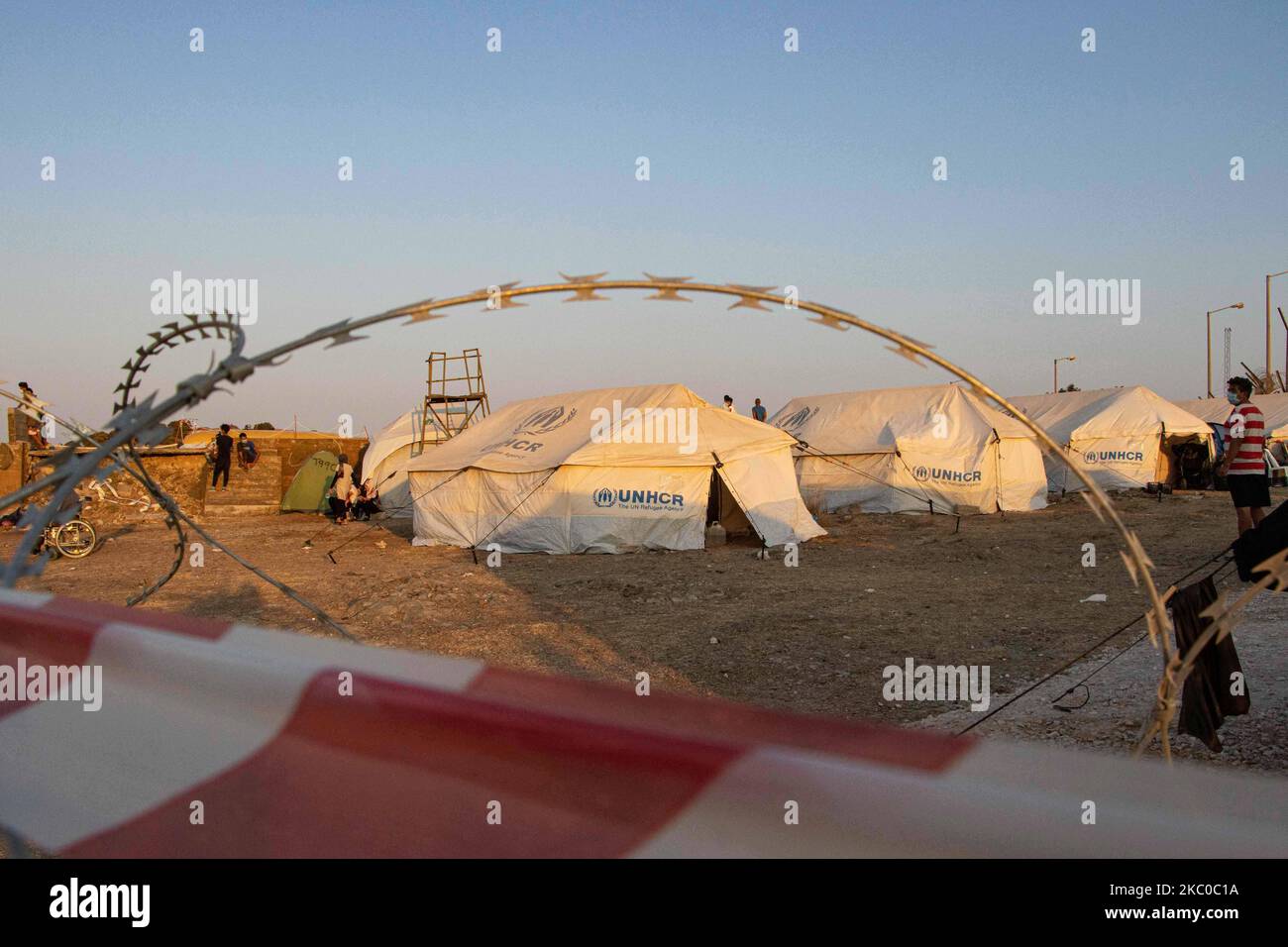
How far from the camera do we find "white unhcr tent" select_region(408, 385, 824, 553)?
47.9 ft

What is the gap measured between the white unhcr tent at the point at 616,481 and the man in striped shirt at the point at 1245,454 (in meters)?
6.79

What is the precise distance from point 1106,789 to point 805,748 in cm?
38

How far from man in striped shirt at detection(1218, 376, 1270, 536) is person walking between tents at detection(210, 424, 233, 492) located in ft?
69.0

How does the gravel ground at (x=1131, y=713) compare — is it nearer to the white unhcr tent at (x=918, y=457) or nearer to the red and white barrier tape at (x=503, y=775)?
the red and white barrier tape at (x=503, y=775)

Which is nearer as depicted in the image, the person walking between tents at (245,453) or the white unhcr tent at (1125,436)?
the person walking between tents at (245,453)

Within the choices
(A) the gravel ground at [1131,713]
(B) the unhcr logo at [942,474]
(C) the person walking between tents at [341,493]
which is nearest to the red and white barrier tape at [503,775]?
(A) the gravel ground at [1131,713]

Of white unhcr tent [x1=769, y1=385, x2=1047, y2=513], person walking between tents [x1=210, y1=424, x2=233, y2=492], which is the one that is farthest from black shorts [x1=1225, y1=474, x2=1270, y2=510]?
person walking between tents [x1=210, y1=424, x2=233, y2=492]

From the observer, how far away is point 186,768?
1.91 m

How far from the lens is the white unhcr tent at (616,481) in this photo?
575 inches

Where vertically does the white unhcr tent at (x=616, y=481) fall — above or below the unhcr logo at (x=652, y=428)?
below

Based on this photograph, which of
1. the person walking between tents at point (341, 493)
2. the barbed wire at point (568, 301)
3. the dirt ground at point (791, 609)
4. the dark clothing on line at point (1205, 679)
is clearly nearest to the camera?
the barbed wire at point (568, 301)

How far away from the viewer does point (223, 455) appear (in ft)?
75.8

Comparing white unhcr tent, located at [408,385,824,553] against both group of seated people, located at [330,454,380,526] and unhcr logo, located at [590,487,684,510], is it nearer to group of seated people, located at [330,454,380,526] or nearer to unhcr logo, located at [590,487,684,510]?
unhcr logo, located at [590,487,684,510]
